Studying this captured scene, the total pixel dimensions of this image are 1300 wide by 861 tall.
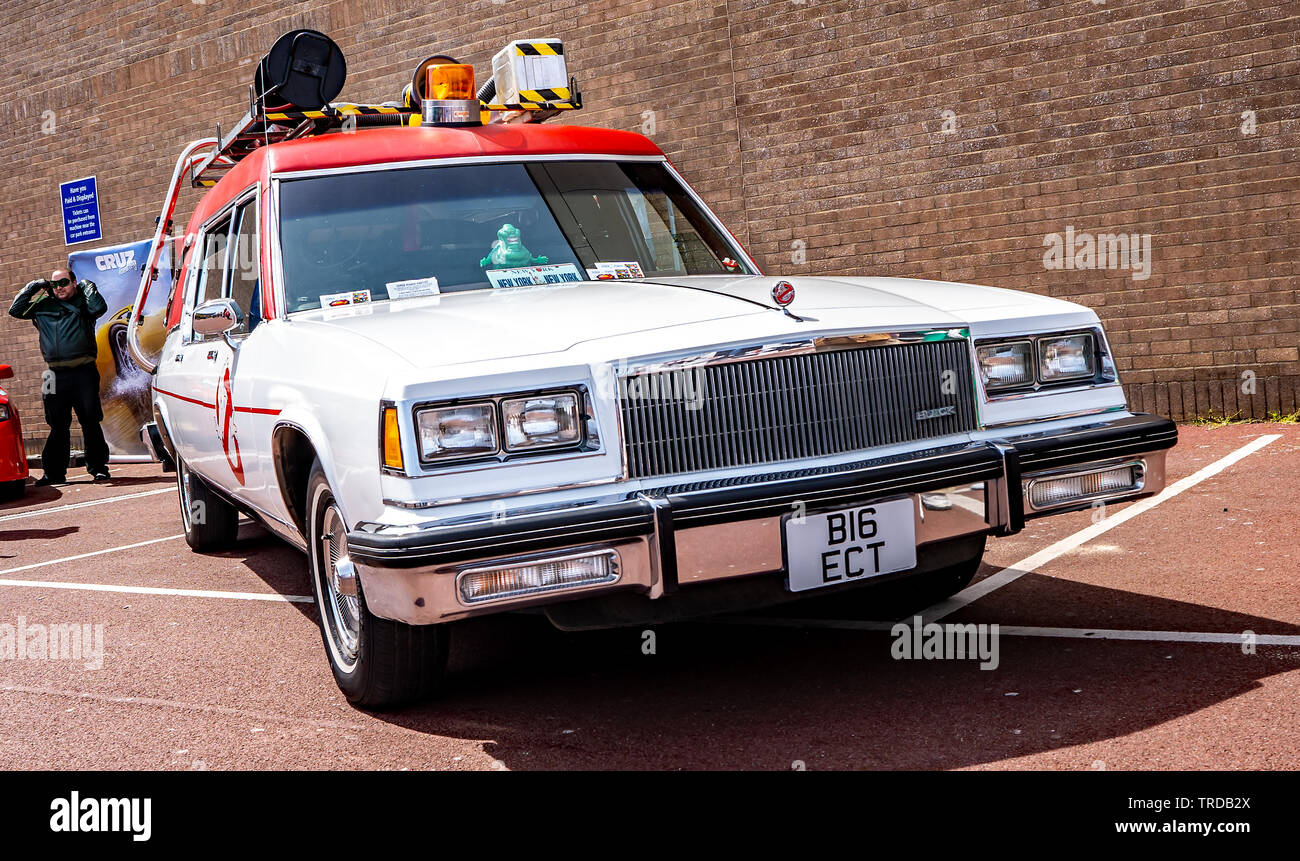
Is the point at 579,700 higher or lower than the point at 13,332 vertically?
lower

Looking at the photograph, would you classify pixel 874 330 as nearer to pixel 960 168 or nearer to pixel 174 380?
pixel 174 380

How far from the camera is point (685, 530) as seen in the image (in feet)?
10.5

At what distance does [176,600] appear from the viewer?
19.7 feet

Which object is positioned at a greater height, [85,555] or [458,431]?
[458,431]

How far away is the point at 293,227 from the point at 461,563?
1.98 m

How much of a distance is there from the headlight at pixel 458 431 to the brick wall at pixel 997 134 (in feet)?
23.3

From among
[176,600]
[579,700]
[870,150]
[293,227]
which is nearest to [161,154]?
[870,150]

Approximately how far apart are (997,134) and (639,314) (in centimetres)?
662

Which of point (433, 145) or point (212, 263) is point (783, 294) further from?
point (212, 263)

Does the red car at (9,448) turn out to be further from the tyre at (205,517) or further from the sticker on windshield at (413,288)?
the sticker on windshield at (413,288)

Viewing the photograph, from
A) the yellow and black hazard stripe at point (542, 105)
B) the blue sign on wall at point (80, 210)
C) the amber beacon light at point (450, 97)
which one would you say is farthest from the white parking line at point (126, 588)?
the blue sign on wall at point (80, 210)

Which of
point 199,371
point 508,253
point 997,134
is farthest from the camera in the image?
point 997,134

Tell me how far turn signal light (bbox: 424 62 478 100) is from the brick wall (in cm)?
531

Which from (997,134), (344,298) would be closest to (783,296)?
(344,298)
